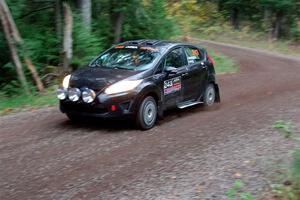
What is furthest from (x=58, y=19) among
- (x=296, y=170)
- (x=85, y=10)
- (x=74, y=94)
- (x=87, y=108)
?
(x=296, y=170)

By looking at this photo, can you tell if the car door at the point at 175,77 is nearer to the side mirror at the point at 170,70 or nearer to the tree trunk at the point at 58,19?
the side mirror at the point at 170,70

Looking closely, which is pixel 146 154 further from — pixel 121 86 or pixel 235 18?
pixel 235 18

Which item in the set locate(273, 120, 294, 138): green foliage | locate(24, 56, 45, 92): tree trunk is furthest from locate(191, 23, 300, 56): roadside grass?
locate(273, 120, 294, 138): green foliage

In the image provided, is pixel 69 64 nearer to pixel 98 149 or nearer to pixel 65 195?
pixel 98 149

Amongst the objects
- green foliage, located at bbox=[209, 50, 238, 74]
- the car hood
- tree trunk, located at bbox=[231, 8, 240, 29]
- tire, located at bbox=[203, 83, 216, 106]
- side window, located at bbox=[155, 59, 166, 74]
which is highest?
the car hood

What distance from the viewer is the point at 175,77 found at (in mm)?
10266

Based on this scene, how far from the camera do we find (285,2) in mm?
35250

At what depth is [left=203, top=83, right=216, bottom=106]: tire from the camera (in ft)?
38.4

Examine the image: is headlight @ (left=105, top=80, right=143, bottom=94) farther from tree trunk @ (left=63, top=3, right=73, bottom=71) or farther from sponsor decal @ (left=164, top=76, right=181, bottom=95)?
tree trunk @ (left=63, top=3, right=73, bottom=71)

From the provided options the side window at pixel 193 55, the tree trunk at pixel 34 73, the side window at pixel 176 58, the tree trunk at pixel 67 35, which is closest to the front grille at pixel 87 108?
the side window at pixel 176 58

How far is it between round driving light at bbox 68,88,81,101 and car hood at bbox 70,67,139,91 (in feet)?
0.34

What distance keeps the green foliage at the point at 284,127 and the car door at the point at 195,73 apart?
6.80 feet

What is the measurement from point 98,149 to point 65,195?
1974mm

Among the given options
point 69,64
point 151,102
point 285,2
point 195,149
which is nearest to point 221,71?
point 69,64
